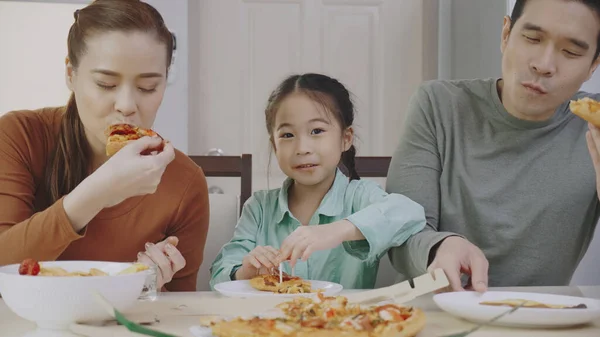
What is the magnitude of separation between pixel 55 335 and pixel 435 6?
3.21 metres

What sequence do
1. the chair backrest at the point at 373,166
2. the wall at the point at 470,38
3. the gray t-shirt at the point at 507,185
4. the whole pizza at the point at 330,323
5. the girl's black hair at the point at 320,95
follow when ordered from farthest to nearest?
the wall at the point at 470,38
the chair backrest at the point at 373,166
the girl's black hair at the point at 320,95
the gray t-shirt at the point at 507,185
the whole pizza at the point at 330,323

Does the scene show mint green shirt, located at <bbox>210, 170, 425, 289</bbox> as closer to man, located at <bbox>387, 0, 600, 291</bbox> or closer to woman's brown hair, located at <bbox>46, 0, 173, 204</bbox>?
man, located at <bbox>387, 0, 600, 291</bbox>

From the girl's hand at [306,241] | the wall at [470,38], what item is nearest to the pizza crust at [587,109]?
the girl's hand at [306,241]

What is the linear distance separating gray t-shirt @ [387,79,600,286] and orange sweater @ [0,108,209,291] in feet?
1.58

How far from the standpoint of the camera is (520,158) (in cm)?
167

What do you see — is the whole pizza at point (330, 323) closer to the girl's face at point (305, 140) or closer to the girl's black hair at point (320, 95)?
the girl's face at point (305, 140)

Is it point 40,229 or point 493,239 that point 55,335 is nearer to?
point 40,229

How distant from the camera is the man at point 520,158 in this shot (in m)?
1.52

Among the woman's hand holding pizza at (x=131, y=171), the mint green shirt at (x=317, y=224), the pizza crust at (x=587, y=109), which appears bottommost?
the mint green shirt at (x=317, y=224)

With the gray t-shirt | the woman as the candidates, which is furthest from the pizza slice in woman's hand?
the gray t-shirt

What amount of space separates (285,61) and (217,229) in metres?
1.94

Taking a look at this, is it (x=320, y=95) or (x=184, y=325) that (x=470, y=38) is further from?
(x=184, y=325)

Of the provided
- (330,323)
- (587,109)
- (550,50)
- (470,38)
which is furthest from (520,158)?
(470,38)

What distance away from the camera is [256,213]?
5.96ft
